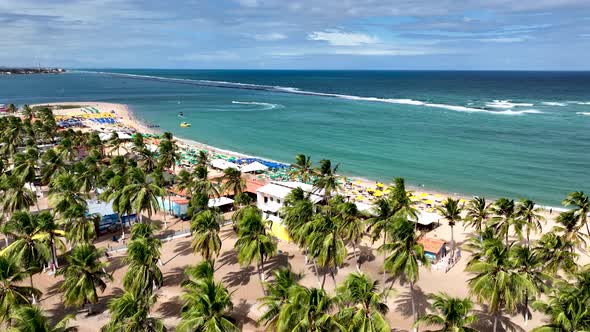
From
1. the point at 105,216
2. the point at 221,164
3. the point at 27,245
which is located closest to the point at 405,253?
the point at 27,245

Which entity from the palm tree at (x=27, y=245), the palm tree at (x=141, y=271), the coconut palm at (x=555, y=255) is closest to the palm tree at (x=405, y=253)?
Answer: the coconut palm at (x=555, y=255)

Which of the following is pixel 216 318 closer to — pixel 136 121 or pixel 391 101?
pixel 136 121

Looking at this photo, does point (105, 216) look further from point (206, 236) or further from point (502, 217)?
point (502, 217)

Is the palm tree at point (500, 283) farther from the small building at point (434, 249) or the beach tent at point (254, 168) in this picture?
the beach tent at point (254, 168)

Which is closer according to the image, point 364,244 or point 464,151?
point 364,244

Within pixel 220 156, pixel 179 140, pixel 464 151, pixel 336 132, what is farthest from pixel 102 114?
pixel 464 151
